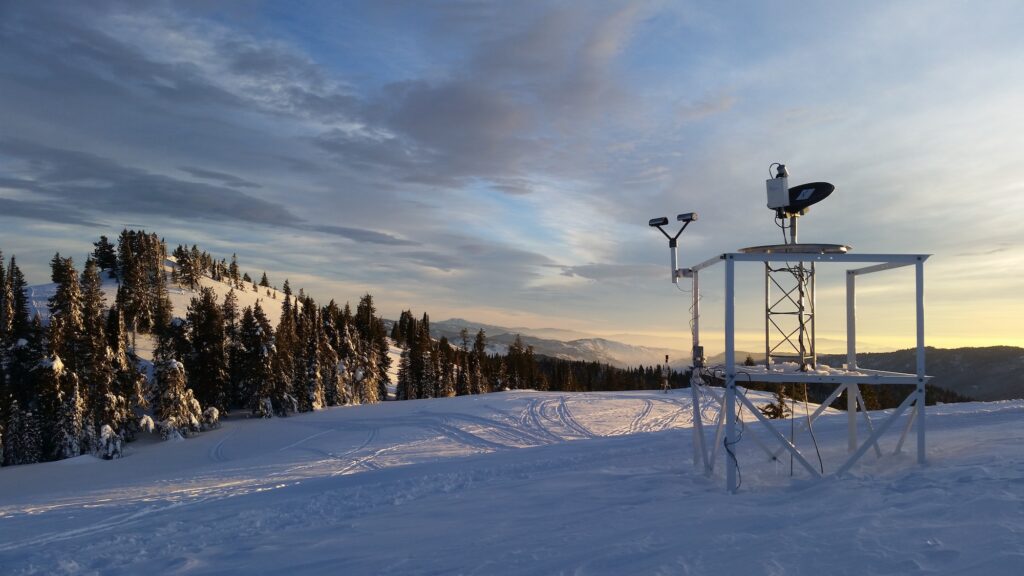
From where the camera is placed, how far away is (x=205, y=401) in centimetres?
4806

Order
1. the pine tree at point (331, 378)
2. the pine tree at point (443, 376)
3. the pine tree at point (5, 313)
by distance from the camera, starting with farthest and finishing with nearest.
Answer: the pine tree at point (443, 376)
the pine tree at point (331, 378)
the pine tree at point (5, 313)

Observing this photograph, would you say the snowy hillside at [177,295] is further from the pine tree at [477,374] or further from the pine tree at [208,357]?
the pine tree at [477,374]

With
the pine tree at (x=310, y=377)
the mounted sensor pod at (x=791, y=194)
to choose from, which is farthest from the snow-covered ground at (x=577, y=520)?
the pine tree at (x=310, y=377)

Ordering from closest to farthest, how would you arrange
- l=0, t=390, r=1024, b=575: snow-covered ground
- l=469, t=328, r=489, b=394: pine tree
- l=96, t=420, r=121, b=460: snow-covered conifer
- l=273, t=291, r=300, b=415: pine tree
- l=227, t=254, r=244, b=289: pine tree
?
l=0, t=390, r=1024, b=575: snow-covered ground, l=96, t=420, r=121, b=460: snow-covered conifer, l=273, t=291, r=300, b=415: pine tree, l=469, t=328, r=489, b=394: pine tree, l=227, t=254, r=244, b=289: pine tree

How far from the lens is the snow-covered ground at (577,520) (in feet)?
21.2

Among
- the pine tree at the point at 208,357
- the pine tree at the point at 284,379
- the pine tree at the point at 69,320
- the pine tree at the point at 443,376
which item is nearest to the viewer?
the pine tree at the point at 69,320

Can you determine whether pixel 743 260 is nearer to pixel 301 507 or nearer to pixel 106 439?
pixel 301 507

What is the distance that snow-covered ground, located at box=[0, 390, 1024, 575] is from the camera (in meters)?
6.45

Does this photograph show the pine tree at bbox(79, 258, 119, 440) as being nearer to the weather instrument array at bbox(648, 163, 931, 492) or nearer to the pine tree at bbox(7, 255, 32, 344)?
the pine tree at bbox(7, 255, 32, 344)

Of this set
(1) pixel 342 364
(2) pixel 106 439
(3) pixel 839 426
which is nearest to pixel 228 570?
(3) pixel 839 426

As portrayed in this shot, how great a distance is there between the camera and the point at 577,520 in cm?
859

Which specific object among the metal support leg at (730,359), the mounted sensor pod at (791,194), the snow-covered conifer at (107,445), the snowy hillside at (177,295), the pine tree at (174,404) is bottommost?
the snow-covered conifer at (107,445)

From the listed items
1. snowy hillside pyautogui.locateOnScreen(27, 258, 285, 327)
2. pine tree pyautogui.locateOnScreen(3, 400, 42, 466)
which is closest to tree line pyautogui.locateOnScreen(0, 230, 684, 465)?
pine tree pyautogui.locateOnScreen(3, 400, 42, 466)

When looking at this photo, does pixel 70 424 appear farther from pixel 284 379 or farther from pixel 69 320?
pixel 284 379
